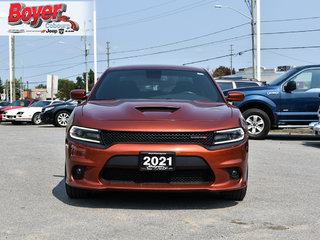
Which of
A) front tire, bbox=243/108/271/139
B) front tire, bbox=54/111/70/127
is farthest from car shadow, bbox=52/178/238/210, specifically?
front tire, bbox=54/111/70/127

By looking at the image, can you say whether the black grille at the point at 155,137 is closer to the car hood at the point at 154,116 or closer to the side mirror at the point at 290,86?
the car hood at the point at 154,116

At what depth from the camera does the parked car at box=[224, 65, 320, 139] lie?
13.0 meters

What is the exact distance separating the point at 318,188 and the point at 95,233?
3274mm

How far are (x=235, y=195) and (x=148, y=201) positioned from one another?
908 mm

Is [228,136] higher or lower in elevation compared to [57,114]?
lower

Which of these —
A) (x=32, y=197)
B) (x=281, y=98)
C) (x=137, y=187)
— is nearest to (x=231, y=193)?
(x=137, y=187)

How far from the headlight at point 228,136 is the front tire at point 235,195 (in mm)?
570

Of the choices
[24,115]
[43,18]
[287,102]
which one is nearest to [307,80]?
[287,102]

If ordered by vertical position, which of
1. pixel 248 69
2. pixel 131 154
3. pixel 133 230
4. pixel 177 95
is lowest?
pixel 133 230

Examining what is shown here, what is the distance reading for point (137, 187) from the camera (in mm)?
4664

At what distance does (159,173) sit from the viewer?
470cm

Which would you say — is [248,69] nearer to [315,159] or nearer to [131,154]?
[315,159]

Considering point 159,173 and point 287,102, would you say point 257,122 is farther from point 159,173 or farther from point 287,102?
point 159,173

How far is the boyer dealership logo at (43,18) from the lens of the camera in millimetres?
51656
